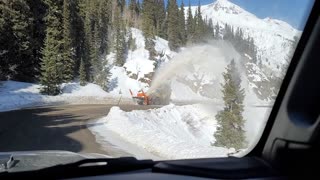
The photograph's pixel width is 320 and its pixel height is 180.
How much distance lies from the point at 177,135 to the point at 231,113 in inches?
57.8

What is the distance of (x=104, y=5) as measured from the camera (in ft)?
16.0

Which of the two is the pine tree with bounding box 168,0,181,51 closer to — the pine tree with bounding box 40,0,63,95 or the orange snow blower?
the pine tree with bounding box 40,0,63,95

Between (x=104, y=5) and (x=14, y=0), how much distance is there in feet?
3.01

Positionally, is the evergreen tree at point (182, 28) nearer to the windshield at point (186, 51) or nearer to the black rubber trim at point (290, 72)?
the windshield at point (186, 51)

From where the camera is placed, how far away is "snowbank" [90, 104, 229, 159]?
5.02 meters

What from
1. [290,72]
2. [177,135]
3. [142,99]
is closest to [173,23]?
[177,135]

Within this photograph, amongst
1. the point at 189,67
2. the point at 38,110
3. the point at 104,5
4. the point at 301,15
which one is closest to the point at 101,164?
the point at 301,15

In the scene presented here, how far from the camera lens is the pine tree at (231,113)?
13.1 feet

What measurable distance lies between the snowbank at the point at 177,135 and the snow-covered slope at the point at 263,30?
117cm

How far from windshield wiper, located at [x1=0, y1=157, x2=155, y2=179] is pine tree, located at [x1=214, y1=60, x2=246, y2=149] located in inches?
71.3

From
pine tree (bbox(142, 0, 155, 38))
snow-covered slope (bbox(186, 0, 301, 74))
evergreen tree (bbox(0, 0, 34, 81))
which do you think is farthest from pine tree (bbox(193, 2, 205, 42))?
evergreen tree (bbox(0, 0, 34, 81))

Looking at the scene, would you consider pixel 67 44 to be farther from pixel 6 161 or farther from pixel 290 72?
pixel 290 72

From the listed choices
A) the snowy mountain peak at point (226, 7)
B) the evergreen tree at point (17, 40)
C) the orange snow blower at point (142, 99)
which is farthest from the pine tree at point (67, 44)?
the orange snow blower at point (142, 99)

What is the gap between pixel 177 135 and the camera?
6.02 metres
